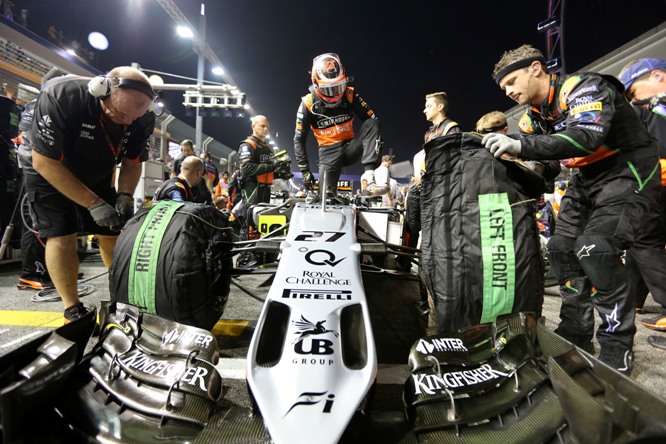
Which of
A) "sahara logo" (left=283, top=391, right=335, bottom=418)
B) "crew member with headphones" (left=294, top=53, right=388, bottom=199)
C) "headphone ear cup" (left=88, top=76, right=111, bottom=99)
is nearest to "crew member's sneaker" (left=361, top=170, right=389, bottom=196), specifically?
"crew member with headphones" (left=294, top=53, right=388, bottom=199)

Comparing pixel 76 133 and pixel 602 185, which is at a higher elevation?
pixel 76 133

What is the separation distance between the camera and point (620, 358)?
161cm

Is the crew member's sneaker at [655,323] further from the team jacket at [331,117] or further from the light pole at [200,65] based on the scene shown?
the light pole at [200,65]

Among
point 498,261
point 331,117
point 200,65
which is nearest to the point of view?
point 498,261

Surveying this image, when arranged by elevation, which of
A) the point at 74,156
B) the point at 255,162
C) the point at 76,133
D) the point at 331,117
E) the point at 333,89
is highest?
the point at 333,89

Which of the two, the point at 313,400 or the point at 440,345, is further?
the point at 440,345

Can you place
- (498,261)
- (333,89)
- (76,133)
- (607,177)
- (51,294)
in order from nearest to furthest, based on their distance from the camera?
(498,261)
(607,177)
(76,133)
(51,294)
(333,89)

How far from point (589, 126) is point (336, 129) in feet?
6.90

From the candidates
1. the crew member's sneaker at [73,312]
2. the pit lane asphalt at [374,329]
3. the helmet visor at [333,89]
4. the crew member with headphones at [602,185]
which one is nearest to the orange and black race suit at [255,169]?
the pit lane asphalt at [374,329]

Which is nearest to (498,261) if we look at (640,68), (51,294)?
(640,68)

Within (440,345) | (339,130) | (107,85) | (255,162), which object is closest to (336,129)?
(339,130)

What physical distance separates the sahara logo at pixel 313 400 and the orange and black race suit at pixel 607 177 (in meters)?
1.43

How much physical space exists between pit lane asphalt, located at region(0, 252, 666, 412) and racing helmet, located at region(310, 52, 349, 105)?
5.74ft

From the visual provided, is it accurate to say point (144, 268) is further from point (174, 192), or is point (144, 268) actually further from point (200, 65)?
point (200, 65)
